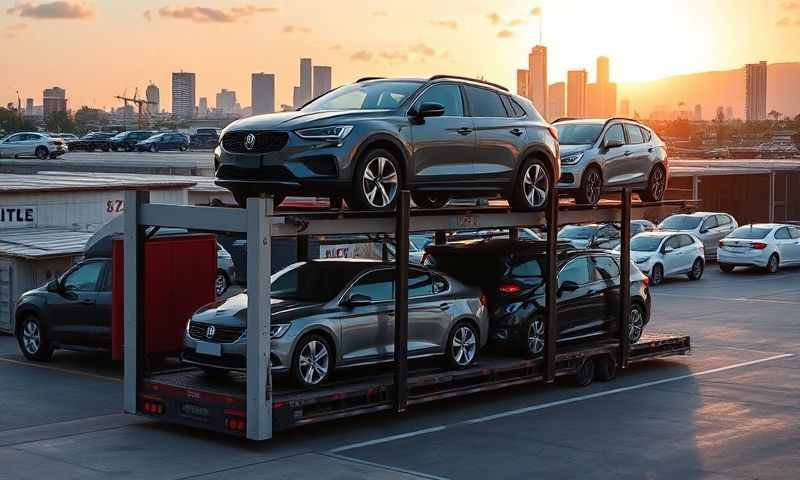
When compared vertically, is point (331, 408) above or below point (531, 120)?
below

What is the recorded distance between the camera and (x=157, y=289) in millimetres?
14312

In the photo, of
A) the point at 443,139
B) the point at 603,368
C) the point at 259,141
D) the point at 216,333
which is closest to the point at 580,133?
the point at 603,368

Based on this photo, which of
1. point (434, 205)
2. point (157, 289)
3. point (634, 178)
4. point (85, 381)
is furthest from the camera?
point (634, 178)

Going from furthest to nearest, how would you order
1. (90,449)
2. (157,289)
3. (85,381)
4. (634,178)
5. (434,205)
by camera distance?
(634,178) → (85,381) → (434,205) → (157,289) → (90,449)

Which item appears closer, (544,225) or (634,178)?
(544,225)

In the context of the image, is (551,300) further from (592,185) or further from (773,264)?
(773,264)

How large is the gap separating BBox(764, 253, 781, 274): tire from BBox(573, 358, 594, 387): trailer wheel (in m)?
19.0

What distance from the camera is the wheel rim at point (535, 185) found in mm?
15047

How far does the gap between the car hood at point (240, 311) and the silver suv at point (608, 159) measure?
5.03 meters

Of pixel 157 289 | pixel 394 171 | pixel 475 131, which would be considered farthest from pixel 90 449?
pixel 475 131

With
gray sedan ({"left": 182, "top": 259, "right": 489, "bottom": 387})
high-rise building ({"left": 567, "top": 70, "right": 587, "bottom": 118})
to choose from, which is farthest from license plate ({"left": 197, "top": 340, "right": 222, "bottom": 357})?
high-rise building ({"left": 567, "top": 70, "right": 587, "bottom": 118})

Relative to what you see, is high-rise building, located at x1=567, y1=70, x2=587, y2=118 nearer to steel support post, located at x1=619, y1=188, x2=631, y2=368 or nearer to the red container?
steel support post, located at x1=619, y1=188, x2=631, y2=368

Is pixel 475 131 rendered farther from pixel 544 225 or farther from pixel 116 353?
pixel 116 353

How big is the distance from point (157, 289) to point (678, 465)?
6.15m
